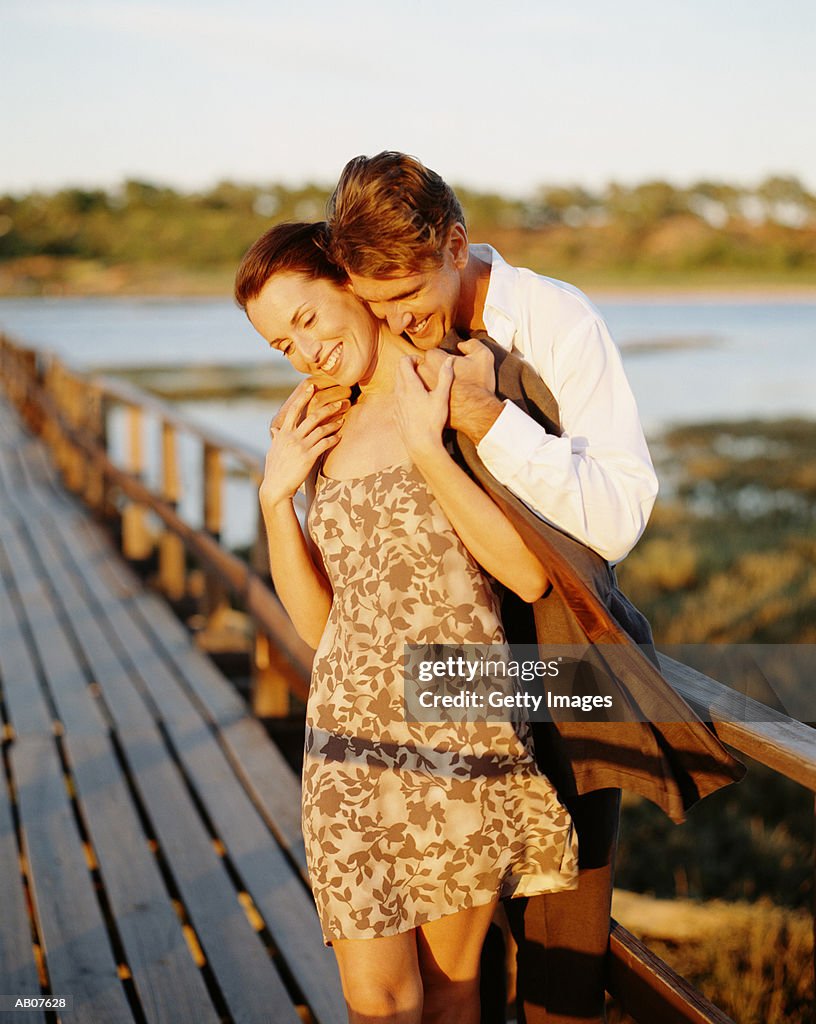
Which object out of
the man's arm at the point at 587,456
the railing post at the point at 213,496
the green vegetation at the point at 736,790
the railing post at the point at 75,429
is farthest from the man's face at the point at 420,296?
the railing post at the point at 75,429

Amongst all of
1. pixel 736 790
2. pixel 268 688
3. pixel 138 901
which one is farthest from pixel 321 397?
pixel 736 790

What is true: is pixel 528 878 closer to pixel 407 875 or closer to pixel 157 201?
pixel 407 875

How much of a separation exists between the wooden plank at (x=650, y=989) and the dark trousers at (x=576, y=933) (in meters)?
0.03

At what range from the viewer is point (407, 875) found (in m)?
1.54

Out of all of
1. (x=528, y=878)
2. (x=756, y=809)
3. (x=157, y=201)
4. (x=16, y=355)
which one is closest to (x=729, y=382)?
(x=16, y=355)

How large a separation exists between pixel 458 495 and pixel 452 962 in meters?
0.66

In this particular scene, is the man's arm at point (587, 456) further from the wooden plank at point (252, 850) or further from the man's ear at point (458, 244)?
the wooden plank at point (252, 850)

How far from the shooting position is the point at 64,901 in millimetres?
2639

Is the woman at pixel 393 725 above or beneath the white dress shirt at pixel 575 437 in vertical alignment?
beneath

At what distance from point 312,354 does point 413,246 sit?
25cm

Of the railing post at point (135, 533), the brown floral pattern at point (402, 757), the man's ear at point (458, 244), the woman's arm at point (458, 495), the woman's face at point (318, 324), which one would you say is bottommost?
the railing post at point (135, 533)

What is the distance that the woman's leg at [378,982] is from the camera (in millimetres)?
1515

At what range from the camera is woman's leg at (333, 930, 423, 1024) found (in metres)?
1.51

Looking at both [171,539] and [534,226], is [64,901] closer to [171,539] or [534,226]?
[171,539]
